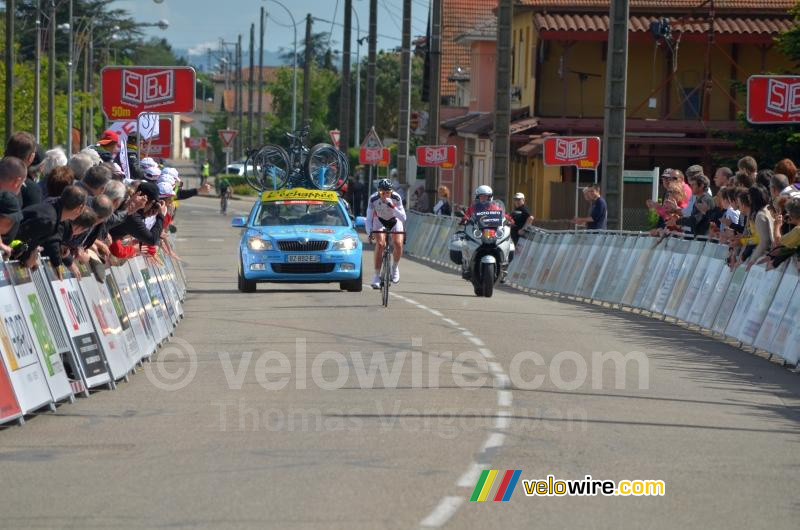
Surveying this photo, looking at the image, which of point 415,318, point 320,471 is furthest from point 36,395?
point 415,318

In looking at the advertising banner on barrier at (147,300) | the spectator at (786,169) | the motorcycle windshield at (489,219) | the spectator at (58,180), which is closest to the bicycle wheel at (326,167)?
the motorcycle windshield at (489,219)

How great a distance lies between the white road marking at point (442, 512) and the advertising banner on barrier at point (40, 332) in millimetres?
4492

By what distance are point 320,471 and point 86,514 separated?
160cm

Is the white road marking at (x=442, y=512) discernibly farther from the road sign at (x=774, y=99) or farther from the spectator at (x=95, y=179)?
the road sign at (x=774, y=99)

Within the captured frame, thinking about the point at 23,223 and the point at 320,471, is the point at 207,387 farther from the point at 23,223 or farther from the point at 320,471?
the point at 320,471

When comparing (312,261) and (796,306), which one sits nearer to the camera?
(796,306)

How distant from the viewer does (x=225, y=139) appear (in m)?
86.5

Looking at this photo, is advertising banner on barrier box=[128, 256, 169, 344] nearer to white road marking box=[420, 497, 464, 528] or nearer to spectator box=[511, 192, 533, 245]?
white road marking box=[420, 497, 464, 528]

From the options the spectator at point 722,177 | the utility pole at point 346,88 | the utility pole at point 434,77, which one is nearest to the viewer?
the spectator at point 722,177

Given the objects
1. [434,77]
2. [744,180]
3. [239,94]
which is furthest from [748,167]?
[239,94]

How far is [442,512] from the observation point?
27.1 ft

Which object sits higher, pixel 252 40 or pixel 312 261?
pixel 252 40

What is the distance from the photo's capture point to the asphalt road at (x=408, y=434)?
841cm

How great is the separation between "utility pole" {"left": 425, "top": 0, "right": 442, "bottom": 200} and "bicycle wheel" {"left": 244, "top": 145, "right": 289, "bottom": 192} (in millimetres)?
18913
